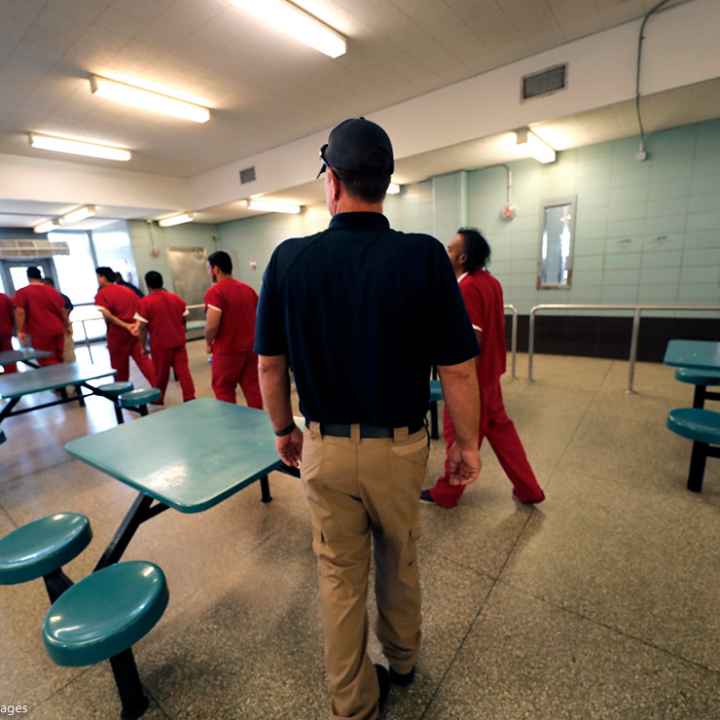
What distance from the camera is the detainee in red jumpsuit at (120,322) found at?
4.27 m

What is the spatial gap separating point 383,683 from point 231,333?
2360 mm

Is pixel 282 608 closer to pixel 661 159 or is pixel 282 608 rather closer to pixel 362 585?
pixel 362 585

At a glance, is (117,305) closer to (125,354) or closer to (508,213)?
(125,354)

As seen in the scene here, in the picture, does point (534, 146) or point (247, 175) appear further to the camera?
point (247, 175)

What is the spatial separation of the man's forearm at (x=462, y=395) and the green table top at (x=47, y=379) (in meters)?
3.05

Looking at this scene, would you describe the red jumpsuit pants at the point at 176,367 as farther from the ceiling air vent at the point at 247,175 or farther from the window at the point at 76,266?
the window at the point at 76,266

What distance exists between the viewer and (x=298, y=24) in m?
2.96

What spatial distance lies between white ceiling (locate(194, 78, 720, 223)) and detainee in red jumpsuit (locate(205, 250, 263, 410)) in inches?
124

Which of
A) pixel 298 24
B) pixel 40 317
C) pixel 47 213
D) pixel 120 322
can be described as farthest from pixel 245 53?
pixel 47 213

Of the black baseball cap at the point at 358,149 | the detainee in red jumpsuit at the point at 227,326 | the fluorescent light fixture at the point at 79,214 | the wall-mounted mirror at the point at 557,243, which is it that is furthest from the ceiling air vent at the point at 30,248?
the black baseball cap at the point at 358,149

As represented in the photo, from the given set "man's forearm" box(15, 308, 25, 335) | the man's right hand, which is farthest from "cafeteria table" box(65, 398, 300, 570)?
"man's forearm" box(15, 308, 25, 335)

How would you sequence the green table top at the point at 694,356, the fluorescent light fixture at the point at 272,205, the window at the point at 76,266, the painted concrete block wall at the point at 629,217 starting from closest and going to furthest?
1. the green table top at the point at 694,356
2. the painted concrete block wall at the point at 629,217
3. the fluorescent light fixture at the point at 272,205
4. the window at the point at 76,266

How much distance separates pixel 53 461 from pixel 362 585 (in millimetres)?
3324

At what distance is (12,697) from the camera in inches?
52.4
